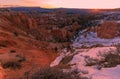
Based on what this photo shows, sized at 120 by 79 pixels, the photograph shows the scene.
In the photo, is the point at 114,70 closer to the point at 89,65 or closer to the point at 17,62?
the point at 89,65

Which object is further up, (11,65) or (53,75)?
(53,75)

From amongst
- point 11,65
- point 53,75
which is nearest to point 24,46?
point 11,65

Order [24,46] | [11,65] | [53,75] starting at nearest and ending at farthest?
1. [53,75]
2. [11,65]
3. [24,46]

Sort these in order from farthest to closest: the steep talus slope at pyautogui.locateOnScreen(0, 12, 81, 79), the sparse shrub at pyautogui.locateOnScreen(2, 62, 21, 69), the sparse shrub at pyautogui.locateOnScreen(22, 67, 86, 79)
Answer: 1. the steep talus slope at pyautogui.locateOnScreen(0, 12, 81, 79)
2. the sparse shrub at pyautogui.locateOnScreen(2, 62, 21, 69)
3. the sparse shrub at pyautogui.locateOnScreen(22, 67, 86, 79)

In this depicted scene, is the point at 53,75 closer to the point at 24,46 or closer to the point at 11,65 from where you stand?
the point at 11,65

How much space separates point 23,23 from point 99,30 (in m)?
11.9

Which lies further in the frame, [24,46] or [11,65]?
[24,46]

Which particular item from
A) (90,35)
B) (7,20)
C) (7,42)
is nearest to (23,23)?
(7,20)

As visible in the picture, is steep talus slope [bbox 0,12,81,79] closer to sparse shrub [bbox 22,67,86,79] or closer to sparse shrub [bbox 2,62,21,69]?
sparse shrub [bbox 2,62,21,69]

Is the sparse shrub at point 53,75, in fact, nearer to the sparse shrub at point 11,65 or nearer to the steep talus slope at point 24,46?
the steep talus slope at point 24,46

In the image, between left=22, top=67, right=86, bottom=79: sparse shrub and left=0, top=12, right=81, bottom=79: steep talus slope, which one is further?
left=0, top=12, right=81, bottom=79: steep talus slope

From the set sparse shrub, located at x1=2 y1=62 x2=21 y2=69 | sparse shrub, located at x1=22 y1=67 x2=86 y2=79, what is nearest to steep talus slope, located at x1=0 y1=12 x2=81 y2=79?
sparse shrub, located at x1=2 y1=62 x2=21 y2=69

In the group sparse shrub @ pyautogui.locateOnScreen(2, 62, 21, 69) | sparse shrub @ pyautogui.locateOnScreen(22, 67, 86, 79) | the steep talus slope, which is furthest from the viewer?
the steep talus slope

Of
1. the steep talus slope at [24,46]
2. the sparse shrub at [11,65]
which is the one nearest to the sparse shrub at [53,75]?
the steep talus slope at [24,46]
